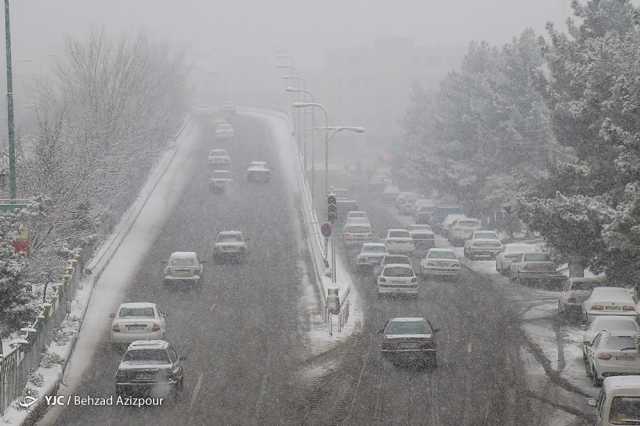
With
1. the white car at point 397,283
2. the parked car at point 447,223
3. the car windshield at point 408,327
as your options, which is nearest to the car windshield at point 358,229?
the parked car at point 447,223

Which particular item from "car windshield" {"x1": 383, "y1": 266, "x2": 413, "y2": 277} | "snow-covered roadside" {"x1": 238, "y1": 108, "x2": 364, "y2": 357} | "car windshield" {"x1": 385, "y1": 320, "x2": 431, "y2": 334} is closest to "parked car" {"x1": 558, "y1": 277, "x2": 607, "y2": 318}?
"car windshield" {"x1": 383, "y1": 266, "x2": 413, "y2": 277}

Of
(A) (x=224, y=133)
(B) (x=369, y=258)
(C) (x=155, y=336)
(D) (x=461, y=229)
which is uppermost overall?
(A) (x=224, y=133)

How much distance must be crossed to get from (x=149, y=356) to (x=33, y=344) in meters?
3.91

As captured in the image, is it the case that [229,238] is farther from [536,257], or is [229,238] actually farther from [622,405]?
[622,405]

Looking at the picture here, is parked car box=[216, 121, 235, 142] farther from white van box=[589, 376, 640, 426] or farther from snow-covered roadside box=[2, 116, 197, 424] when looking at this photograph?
white van box=[589, 376, 640, 426]

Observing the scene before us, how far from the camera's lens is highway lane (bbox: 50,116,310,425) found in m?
22.8

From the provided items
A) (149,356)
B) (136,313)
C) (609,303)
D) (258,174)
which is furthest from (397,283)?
(258,174)

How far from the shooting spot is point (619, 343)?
25.4 m

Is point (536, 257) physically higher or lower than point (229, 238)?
lower

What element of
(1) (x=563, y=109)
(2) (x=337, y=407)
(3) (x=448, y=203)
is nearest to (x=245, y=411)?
(2) (x=337, y=407)

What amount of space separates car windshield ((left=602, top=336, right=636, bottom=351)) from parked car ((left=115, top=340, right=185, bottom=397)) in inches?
406

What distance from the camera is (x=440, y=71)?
178 meters

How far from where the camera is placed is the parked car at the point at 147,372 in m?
23.0

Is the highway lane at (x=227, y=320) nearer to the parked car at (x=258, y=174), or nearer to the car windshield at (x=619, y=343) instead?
the parked car at (x=258, y=174)
